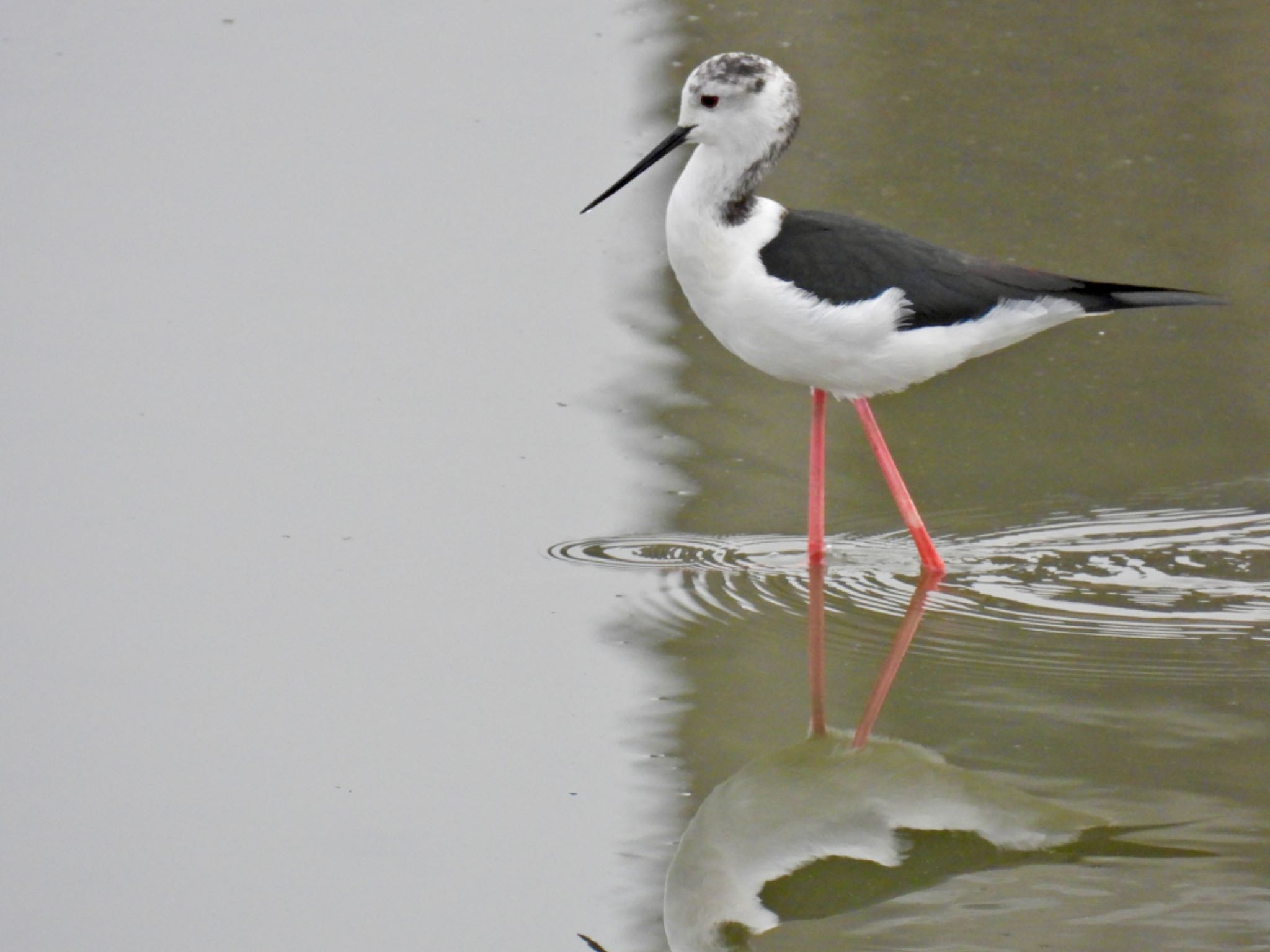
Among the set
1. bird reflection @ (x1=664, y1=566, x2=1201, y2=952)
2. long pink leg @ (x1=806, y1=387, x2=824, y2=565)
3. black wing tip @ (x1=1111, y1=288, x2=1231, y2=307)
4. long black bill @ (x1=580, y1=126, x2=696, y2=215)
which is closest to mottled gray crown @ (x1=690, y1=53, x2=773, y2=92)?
long black bill @ (x1=580, y1=126, x2=696, y2=215)

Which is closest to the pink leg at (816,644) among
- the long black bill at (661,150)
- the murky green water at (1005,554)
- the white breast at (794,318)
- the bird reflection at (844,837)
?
the murky green water at (1005,554)

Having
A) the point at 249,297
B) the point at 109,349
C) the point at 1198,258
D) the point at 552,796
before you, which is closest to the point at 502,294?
the point at 249,297

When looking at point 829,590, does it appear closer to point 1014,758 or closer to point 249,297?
point 1014,758

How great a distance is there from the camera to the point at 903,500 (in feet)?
17.6

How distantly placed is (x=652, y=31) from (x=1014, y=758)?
215 inches

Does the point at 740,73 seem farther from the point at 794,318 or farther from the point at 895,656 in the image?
the point at 895,656

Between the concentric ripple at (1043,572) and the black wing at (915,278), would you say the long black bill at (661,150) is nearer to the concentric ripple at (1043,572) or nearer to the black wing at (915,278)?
the black wing at (915,278)

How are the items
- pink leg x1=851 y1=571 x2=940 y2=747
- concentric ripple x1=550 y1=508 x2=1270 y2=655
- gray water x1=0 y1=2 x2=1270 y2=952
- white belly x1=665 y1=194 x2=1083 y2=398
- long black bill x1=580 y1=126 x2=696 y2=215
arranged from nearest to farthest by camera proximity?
1. gray water x1=0 y1=2 x2=1270 y2=952
2. pink leg x1=851 y1=571 x2=940 y2=747
3. concentric ripple x1=550 y1=508 x2=1270 y2=655
4. white belly x1=665 y1=194 x2=1083 y2=398
5. long black bill x1=580 y1=126 x2=696 y2=215

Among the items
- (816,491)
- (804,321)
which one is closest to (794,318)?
(804,321)

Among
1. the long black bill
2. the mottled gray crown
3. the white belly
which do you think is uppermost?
the mottled gray crown

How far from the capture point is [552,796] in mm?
4184

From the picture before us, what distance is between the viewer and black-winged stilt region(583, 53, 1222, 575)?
16.9 ft

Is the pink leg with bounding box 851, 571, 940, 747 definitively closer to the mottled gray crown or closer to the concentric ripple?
the concentric ripple

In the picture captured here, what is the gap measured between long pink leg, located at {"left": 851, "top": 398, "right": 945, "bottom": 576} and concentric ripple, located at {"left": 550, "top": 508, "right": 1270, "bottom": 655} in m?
0.06
